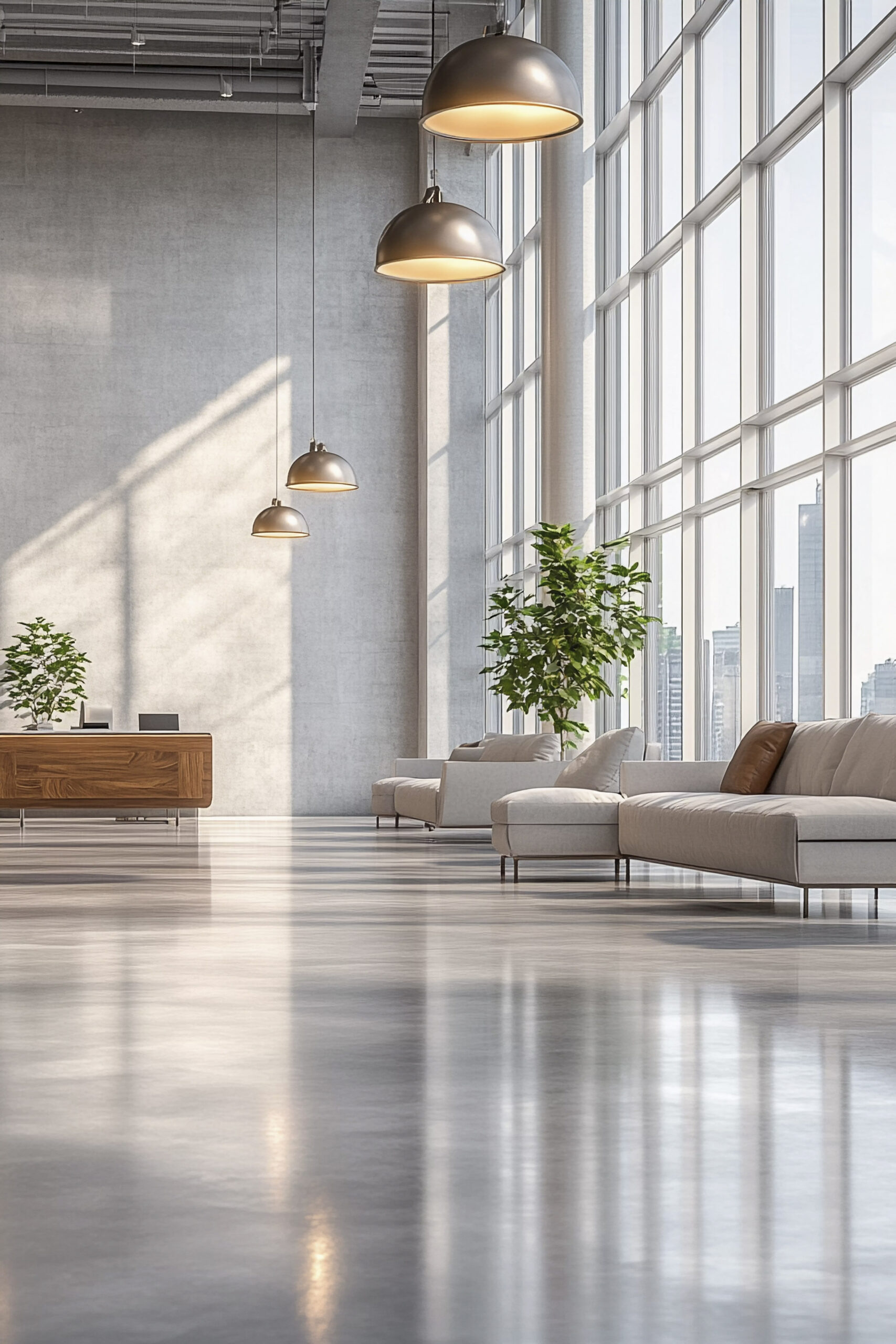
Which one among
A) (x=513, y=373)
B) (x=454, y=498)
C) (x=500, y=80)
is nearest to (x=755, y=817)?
(x=500, y=80)

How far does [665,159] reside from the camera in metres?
11.5

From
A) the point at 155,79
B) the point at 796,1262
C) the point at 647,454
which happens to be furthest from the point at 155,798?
the point at 155,79

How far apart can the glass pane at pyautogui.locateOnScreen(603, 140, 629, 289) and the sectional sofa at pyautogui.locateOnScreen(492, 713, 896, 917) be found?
5649 millimetres

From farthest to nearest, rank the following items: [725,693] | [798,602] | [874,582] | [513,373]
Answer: [513,373]
[725,693]
[798,602]
[874,582]

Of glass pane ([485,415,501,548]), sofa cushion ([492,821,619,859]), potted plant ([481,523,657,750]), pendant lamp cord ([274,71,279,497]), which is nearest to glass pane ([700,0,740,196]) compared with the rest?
potted plant ([481,523,657,750])

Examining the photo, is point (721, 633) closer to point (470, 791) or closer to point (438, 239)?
point (470, 791)

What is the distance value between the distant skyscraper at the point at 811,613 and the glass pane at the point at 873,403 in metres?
0.57

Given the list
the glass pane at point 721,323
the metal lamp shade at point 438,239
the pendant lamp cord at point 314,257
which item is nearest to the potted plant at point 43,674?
the pendant lamp cord at point 314,257

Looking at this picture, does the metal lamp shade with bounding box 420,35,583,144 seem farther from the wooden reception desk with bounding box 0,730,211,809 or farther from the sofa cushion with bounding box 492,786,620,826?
the wooden reception desk with bounding box 0,730,211,809

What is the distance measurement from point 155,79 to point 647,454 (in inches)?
295

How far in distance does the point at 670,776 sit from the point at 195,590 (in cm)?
952

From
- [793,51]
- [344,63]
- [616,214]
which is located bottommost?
[793,51]

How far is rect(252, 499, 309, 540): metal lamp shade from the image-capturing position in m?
13.1

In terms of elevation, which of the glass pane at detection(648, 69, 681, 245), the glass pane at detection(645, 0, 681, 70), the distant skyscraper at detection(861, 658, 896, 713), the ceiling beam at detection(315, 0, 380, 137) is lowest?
the distant skyscraper at detection(861, 658, 896, 713)
